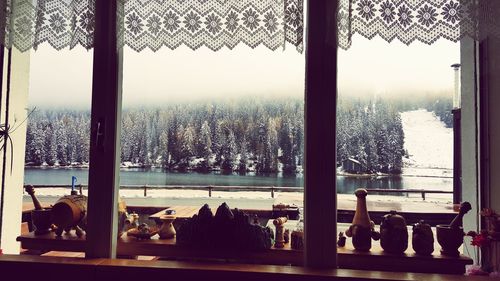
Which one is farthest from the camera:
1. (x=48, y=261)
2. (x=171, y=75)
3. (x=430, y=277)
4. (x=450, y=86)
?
(x=171, y=75)

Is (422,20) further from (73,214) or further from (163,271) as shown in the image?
(73,214)

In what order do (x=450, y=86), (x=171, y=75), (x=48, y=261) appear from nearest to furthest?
(x=48, y=261) < (x=450, y=86) < (x=171, y=75)

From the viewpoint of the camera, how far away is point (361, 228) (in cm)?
150

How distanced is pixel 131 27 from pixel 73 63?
0.45 meters

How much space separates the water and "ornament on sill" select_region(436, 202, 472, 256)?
0.12m

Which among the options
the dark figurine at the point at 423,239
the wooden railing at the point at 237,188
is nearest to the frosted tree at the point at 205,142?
the wooden railing at the point at 237,188

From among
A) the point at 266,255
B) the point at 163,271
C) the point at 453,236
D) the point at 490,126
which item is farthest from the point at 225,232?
the point at 490,126

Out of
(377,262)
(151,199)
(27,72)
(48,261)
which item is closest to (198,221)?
(151,199)

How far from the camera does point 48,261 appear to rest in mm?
1366

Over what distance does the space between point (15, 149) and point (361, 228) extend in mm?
1554

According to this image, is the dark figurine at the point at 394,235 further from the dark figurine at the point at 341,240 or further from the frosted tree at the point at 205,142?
the frosted tree at the point at 205,142

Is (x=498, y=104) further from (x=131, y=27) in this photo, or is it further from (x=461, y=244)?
(x=131, y=27)

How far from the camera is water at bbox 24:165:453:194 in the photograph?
1476 millimetres

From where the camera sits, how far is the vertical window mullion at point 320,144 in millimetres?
1324
